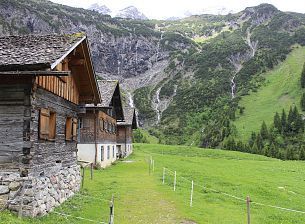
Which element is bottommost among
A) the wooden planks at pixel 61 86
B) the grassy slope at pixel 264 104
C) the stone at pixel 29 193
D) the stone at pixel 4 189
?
the stone at pixel 29 193

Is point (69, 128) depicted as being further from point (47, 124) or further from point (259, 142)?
point (259, 142)

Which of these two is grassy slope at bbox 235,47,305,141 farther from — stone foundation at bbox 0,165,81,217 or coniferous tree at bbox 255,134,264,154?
stone foundation at bbox 0,165,81,217

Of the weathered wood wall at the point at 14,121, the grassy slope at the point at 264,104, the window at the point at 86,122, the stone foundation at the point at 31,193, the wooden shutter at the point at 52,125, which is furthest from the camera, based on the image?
the grassy slope at the point at 264,104

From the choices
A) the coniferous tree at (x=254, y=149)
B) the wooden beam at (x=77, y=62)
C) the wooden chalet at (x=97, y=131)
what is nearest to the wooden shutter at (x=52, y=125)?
the wooden beam at (x=77, y=62)

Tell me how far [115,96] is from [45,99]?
105 feet

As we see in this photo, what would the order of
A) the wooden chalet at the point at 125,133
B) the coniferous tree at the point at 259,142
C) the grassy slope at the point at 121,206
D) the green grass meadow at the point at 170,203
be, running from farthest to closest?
the coniferous tree at the point at 259,142 < the wooden chalet at the point at 125,133 < the green grass meadow at the point at 170,203 < the grassy slope at the point at 121,206

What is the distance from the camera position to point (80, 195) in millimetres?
24016

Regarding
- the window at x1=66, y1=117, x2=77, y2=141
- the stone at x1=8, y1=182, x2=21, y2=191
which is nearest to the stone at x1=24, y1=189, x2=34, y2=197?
the stone at x1=8, y1=182, x2=21, y2=191

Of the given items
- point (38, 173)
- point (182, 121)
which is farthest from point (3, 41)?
point (182, 121)

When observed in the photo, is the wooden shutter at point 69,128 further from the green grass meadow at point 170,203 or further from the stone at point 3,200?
the stone at point 3,200

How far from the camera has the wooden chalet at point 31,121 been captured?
51.6 feet

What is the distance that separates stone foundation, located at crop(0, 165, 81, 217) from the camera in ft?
52.3

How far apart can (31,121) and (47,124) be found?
229 cm

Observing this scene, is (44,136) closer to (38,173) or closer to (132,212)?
(38,173)
